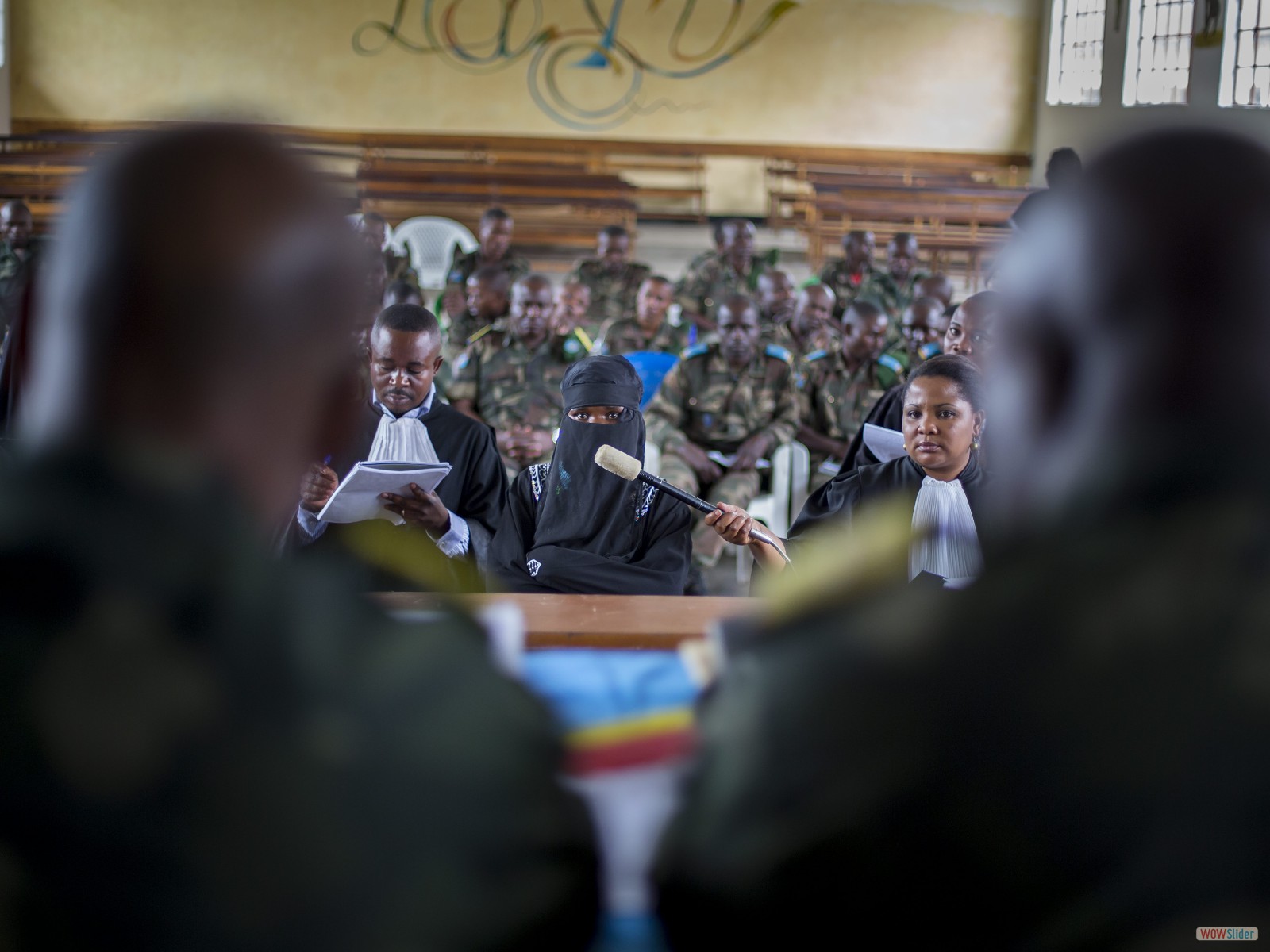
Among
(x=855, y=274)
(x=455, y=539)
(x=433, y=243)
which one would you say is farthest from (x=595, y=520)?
(x=433, y=243)

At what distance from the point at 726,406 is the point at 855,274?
3.85m

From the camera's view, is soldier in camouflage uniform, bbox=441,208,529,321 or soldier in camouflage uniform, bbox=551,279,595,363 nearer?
soldier in camouflage uniform, bbox=551,279,595,363

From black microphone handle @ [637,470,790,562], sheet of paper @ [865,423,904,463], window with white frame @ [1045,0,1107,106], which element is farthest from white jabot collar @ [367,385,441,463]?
window with white frame @ [1045,0,1107,106]

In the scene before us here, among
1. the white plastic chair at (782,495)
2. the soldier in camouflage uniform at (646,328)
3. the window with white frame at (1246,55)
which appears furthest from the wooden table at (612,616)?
the window with white frame at (1246,55)

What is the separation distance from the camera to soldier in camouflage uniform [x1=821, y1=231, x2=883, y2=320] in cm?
925

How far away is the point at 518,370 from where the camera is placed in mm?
6203

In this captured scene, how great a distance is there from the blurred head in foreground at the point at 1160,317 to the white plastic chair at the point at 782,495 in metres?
4.65

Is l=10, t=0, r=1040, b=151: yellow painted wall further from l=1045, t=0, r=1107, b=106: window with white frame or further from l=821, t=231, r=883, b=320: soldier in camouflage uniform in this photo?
l=821, t=231, r=883, b=320: soldier in camouflage uniform

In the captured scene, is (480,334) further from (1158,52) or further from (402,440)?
(1158,52)

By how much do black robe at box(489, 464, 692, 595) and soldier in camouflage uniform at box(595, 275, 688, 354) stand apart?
3668 millimetres

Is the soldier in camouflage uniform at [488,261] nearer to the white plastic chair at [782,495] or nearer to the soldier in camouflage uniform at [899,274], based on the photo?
the soldier in camouflage uniform at [899,274]

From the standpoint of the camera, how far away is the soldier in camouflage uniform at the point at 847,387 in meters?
6.09

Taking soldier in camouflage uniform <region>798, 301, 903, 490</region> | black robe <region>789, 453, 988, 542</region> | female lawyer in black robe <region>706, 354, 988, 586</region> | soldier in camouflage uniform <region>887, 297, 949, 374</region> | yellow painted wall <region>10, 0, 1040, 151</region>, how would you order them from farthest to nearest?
yellow painted wall <region>10, 0, 1040, 151</region> → soldier in camouflage uniform <region>887, 297, 949, 374</region> → soldier in camouflage uniform <region>798, 301, 903, 490</region> → black robe <region>789, 453, 988, 542</region> → female lawyer in black robe <region>706, 354, 988, 586</region>

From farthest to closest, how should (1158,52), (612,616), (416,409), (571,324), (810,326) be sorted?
(1158,52) → (810,326) → (571,324) → (416,409) → (612,616)
